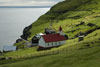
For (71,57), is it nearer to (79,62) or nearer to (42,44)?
(79,62)

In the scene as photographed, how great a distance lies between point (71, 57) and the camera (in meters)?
50.6

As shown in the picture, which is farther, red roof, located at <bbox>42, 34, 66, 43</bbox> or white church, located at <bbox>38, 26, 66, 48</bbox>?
red roof, located at <bbox>42, 34, 66, 43</bbox>

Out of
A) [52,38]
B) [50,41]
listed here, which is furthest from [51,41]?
[52,38]

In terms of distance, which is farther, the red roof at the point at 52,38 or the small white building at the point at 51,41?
the red roof at the point at 52,38

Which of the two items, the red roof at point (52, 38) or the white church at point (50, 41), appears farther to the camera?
the red roof at point (52, 38)

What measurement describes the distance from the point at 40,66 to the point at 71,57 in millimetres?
9000

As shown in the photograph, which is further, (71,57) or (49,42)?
(49,42)

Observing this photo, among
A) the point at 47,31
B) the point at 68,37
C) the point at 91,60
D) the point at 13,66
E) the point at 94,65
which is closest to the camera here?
the point at 94,65

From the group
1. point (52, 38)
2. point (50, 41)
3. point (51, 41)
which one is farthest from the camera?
point (52, 38)

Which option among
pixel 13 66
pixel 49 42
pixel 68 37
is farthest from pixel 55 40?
pixel 13 66

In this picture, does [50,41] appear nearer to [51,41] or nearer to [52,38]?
[51,41]

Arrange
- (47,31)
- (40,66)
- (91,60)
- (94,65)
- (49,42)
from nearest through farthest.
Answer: (94,65), (91,60), (40,66), (49,42), (47,31)

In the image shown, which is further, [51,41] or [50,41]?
[51,41]

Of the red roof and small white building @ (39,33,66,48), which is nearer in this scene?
small white building @ (39,33,66,48)
